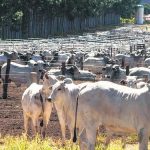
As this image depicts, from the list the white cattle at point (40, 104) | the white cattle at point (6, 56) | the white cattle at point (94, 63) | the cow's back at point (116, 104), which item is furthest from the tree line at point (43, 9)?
the cow's back at point (116, 104)

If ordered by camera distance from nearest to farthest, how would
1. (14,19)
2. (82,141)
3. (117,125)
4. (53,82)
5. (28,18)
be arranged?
(117,125) → (82,141) → (53,82) → (14,19) → (28,18)

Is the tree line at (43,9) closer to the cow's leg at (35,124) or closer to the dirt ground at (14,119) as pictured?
the dirt ground at (14,119)

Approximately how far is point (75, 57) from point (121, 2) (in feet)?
289

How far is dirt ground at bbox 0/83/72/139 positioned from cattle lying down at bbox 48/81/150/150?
3.97m

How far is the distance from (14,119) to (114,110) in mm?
7052

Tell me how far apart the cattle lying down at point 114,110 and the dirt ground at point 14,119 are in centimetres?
397

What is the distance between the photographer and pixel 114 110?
37.6 feet

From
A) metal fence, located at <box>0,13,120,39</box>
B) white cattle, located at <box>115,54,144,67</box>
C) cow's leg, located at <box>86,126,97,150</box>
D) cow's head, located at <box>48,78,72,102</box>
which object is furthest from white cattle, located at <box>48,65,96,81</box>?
metal fence, located at <box>0,13,120,39</box>

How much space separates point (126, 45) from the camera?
45812 mm

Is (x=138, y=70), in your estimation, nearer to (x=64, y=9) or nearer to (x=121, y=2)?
(x=64, y=9)

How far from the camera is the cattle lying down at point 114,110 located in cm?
1123

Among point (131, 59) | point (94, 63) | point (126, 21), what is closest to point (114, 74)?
point (94, 63)

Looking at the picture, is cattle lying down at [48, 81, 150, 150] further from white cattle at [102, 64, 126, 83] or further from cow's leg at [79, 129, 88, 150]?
white cattle at [102, 64, 126, 83]

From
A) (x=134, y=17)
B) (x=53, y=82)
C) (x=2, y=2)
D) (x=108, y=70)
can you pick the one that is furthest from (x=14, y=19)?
(x=134, y=17)
